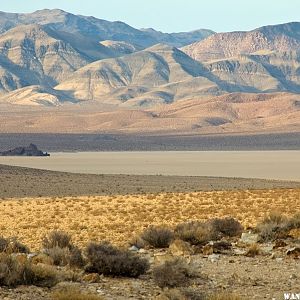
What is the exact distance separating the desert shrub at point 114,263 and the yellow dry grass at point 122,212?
4.97 metres

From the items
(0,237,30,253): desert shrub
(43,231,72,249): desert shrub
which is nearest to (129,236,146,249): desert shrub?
(43,231,72,249): desert shrub

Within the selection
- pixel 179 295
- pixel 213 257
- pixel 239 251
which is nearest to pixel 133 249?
pixel 213 257

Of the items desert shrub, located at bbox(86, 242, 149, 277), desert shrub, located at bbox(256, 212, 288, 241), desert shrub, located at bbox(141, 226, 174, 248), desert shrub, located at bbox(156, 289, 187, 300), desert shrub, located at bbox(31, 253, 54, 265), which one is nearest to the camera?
desert shrub, located at bbox(156, 289, 187, 300)

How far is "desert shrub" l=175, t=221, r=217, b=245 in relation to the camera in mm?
17703

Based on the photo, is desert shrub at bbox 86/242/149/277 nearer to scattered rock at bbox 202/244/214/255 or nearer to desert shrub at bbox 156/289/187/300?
desert shrub at bbox 156/289/187/300

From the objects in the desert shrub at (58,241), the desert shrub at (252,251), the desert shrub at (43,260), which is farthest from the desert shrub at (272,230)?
the desert shrub at (43,260)

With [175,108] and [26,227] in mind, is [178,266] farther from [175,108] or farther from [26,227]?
[175,108]

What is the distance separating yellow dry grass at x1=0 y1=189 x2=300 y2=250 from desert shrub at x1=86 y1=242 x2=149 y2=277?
497 centimetres

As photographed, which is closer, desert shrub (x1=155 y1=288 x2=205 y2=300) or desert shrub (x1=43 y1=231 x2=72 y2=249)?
desert shrub (x1=155 y1=288 x2=205 y2=300)

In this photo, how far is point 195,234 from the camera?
1784 centimetres

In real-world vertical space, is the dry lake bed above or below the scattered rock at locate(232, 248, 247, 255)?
below

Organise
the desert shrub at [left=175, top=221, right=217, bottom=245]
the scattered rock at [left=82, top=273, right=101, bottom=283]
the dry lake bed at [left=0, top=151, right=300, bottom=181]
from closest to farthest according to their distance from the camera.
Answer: the scattered rock at [left=82, top=273, right=101, bottom=283] → the desert shrub at [left=175, top=221, right=217, bottom=245] → the dry lake bed at [left=0, top=151, right=300, bottom=181]

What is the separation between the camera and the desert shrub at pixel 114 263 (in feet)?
43.3

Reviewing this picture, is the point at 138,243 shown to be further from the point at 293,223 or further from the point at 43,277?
the point at 43,277
